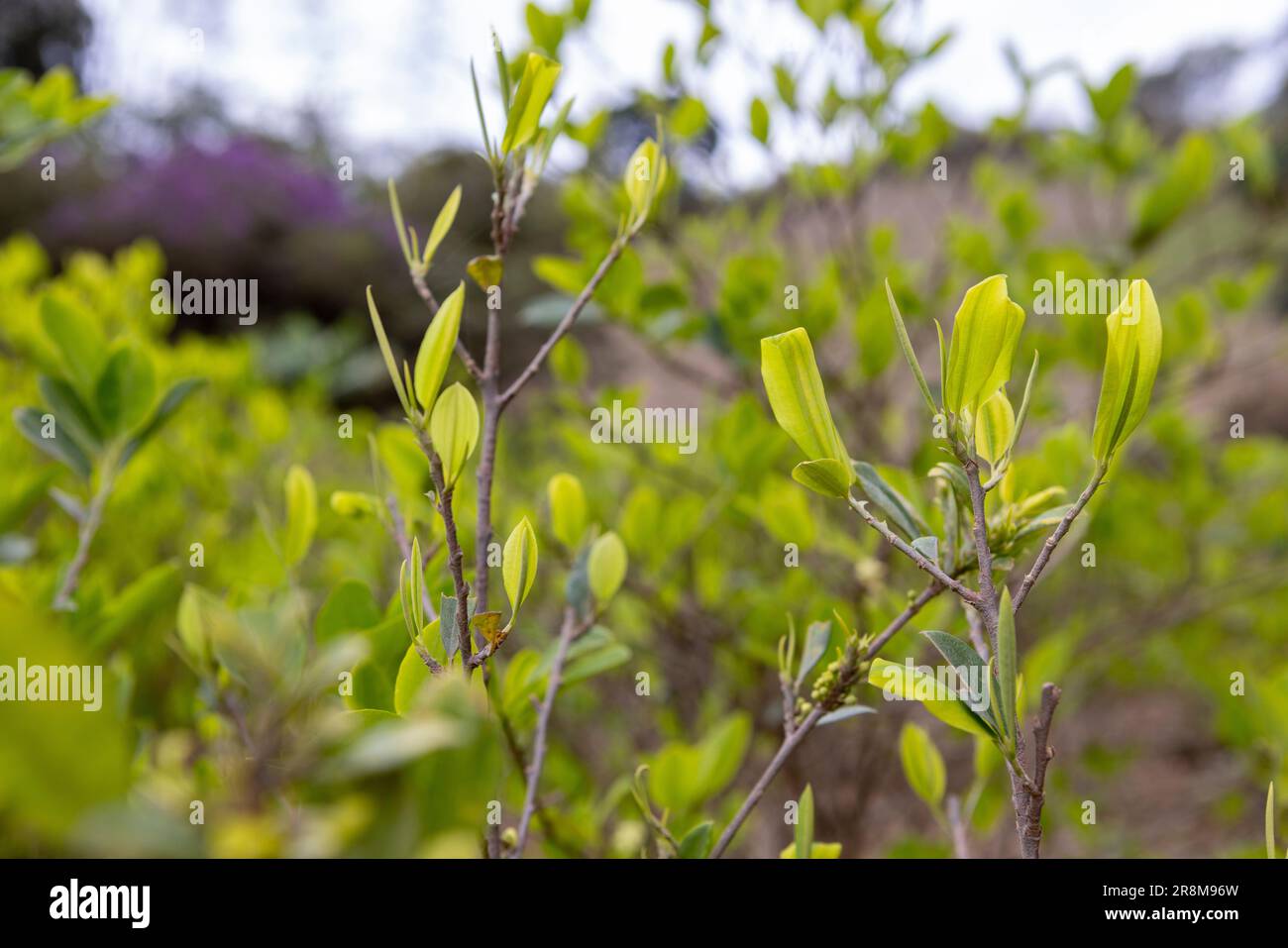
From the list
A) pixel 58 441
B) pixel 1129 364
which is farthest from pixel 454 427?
→ pixel 58 441

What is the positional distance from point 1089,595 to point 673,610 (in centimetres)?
192

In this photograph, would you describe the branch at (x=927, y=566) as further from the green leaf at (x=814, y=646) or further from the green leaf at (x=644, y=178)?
the green leaf at (x=644, y=178)

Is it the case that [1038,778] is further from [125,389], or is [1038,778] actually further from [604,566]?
[125,389]

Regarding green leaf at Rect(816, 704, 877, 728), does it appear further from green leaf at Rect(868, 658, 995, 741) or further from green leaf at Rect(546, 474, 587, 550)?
green leaf at Rect(546, 474, 587, 550)

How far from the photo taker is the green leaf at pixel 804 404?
1.60 ft

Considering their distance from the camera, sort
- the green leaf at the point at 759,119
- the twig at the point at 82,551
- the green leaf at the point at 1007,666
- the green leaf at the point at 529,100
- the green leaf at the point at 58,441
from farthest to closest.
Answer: the green leaf at the point at 759,119
the green leaf at the point at 58,441
the twig at the point at 82,551
the green leaf at the point at 529,100
the green leaf at the point at 1007,666

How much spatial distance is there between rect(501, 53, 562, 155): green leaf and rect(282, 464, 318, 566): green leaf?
392mm

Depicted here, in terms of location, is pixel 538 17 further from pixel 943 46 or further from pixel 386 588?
pixel 386 588

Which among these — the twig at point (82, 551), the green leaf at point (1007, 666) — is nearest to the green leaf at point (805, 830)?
the green leaf at point (1007, 666)

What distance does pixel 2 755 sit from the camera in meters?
0.23

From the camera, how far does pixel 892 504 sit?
589mm

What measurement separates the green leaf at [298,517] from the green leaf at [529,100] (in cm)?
39

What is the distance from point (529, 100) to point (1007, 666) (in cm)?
44

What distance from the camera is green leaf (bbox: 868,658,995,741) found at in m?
0.48
